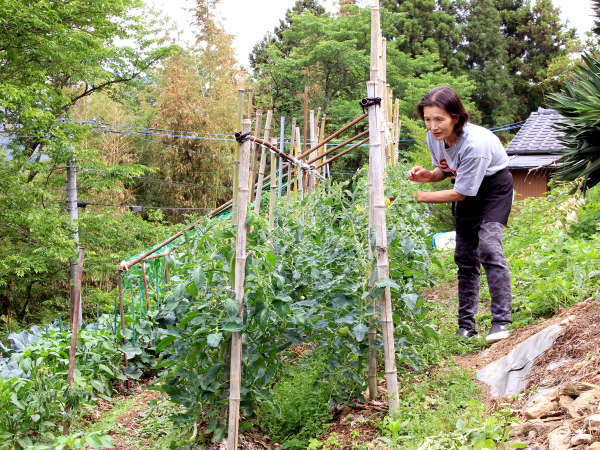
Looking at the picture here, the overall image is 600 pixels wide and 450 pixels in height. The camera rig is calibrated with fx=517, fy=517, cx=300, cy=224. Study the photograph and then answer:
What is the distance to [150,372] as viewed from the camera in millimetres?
4168

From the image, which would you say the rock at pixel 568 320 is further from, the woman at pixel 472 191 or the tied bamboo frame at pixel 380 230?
the tied bamboo frame at pixel 380 230

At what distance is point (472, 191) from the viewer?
288 cm

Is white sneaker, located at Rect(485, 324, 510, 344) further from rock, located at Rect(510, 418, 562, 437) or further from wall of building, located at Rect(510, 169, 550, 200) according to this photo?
wall of building, located at Rect(510, 169, 550, 200)

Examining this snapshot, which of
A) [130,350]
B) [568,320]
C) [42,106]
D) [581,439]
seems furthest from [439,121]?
[42,106]

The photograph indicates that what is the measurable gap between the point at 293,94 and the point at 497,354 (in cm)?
2005

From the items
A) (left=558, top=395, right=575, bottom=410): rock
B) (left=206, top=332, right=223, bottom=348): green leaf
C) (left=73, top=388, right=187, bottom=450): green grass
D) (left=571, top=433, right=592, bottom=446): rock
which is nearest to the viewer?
(left=571, top=433, right=592, bottom=446): rock

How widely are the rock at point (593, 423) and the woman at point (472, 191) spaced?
4.71ft

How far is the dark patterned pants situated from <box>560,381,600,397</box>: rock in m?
1.16

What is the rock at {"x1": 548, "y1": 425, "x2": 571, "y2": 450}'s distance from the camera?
162 centimetres

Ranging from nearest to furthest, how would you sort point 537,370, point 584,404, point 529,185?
point 584,404, point 537,370, point 529,185

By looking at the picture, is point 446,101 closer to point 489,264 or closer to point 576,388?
point 489,264

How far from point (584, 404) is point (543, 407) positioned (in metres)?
0.16

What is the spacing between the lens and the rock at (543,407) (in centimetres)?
186

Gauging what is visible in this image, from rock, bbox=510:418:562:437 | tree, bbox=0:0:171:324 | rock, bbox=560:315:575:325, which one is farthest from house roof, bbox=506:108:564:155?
rock, bbox=510:418:562:437
